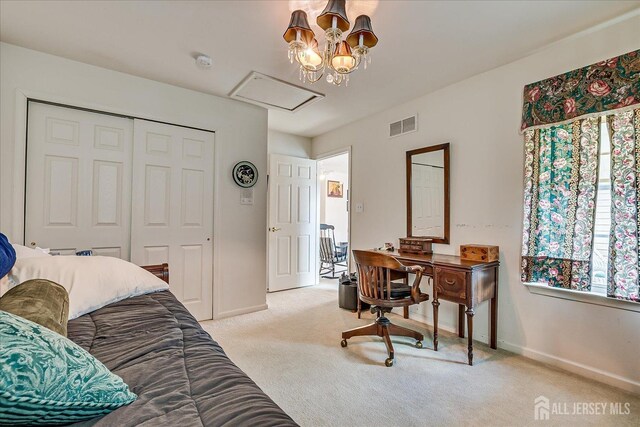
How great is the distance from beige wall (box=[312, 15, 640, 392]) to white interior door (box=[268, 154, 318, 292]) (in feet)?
4.88

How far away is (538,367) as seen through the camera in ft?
6.91

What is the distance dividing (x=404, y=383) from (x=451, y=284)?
83cm

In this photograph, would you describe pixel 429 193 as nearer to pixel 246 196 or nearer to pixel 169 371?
pixel 246 196

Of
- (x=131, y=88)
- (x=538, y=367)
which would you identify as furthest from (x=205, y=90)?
(x=538, y=367)

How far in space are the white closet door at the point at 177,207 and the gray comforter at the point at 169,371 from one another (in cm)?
163

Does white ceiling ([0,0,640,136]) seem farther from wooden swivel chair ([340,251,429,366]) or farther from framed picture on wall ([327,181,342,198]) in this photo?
framed picture on wall ([327,181,342,198])

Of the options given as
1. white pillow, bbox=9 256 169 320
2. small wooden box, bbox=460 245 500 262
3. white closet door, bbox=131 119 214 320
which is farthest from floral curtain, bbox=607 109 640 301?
white closet door, bbox=131 119 214 320

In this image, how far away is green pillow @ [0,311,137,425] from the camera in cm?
48

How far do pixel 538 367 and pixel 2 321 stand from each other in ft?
9.26

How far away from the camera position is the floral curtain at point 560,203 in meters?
1.98

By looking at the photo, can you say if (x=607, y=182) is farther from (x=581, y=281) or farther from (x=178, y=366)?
(x=178, y=366)

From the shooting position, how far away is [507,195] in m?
2.43

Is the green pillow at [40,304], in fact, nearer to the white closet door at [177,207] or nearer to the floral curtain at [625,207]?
the white closet door at [177,207]

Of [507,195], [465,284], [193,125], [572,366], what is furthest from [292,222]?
[572,366]
